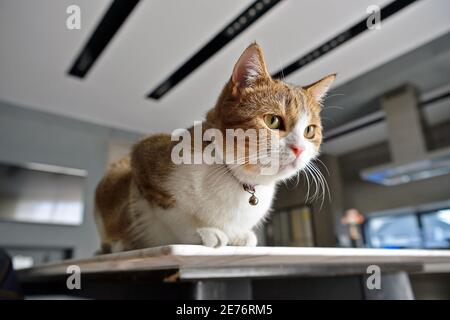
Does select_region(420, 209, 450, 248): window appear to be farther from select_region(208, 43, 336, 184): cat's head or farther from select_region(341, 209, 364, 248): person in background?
select_region(208, 43, 336, 184): cat's head

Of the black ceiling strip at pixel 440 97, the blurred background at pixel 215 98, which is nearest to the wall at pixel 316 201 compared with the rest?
the blurred background at pixel 215 98

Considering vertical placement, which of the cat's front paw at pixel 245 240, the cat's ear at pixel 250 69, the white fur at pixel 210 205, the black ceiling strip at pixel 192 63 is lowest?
the cat's front paw at pixel 245 240

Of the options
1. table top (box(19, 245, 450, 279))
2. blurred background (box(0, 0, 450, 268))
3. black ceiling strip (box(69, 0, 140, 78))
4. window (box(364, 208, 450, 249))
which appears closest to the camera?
table top (box(19, 245, 450, 279))

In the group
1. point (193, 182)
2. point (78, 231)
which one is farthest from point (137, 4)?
point (78, 231)

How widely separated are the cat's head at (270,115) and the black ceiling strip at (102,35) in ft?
3.99

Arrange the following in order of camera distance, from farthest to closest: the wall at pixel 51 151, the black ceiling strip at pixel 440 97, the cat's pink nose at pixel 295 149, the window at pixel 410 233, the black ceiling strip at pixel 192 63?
the wall at pixel 51 151, the black ceiling strip at pixel 192 63, the black ceiling strip at pixel 440 97, the window at pixel 410 233, the cat's pink nose at pixel 295 149

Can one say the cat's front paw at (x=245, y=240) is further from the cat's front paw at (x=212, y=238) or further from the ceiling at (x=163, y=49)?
the ceiling at (x=163, y=49)

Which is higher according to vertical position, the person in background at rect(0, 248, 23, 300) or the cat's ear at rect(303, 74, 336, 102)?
the cat's ear at rect(303, 74, 336, 102)

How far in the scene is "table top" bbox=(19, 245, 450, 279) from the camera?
1.22ft

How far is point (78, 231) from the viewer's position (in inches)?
111

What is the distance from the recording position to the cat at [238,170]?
48 centimetres

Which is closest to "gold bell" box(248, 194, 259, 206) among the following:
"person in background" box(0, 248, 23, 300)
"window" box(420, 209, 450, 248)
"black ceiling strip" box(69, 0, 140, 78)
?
"window" box(420, 209, 450, 248)

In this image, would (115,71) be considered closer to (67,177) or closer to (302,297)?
(67,177)

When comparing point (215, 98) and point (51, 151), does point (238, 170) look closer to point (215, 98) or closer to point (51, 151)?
point (215, 98)
